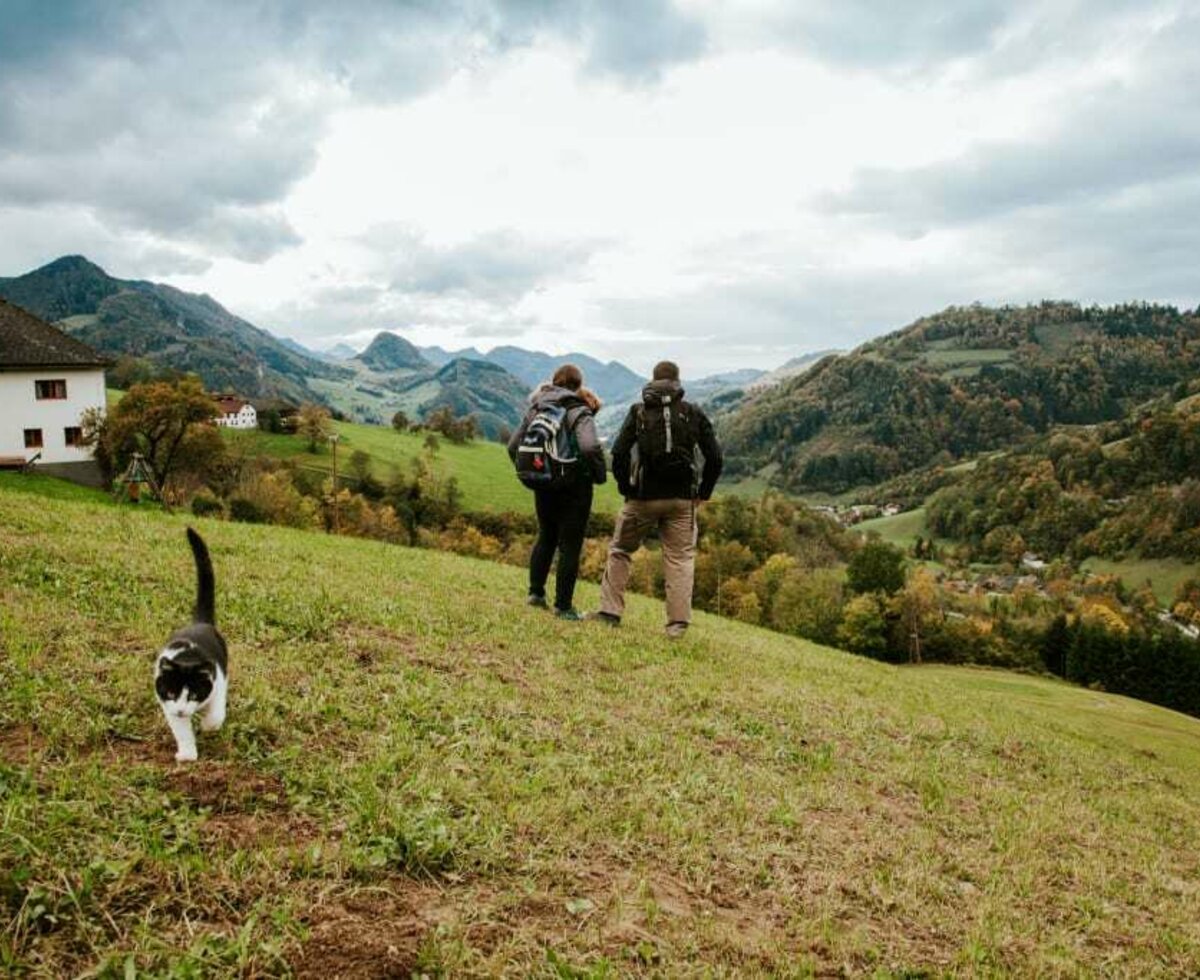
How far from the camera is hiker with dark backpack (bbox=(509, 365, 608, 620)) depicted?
1070 cm

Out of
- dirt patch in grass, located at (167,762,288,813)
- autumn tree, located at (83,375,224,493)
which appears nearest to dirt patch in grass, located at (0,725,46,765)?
dirt patch in grass, located at (167,762,288,813)

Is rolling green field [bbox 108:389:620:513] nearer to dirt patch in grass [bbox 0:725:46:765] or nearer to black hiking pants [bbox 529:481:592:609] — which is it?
black hiking pants [bbox 529:481:592:609]

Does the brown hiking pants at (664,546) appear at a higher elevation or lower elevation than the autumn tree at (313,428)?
lower

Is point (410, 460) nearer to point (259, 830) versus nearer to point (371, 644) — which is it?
point (371, 644)

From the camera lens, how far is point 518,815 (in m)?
5.07

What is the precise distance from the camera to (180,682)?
4.80 m

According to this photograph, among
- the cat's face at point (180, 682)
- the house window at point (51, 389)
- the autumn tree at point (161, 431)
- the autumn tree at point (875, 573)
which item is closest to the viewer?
the cat's face at point (180, 682)

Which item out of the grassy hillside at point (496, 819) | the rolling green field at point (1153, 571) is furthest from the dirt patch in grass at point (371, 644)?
the rolling green field at point (1153, 571)

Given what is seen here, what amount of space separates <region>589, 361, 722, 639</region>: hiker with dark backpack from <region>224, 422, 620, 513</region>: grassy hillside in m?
87.2

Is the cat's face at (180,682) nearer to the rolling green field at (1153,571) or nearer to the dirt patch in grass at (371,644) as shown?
the dirt patch in grass at (371,644)

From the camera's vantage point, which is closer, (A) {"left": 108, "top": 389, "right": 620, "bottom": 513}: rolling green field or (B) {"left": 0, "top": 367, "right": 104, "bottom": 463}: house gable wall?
(B) {"left": 0, "top": 367, "right": 104, "bottom": 463}: house gable wall

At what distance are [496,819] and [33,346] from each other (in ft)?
196

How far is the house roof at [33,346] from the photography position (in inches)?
1923

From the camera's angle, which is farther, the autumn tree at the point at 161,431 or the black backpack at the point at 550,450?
the autumn tree at the point at 161,431
